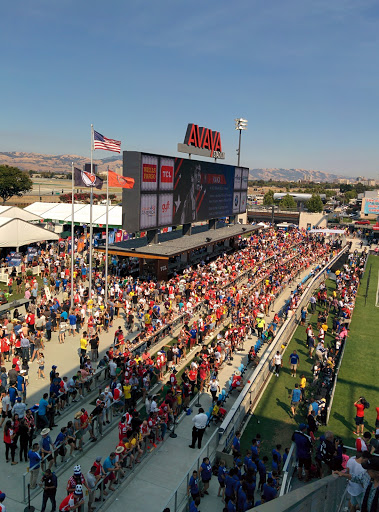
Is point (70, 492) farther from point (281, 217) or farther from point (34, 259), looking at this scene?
point (281, 217)

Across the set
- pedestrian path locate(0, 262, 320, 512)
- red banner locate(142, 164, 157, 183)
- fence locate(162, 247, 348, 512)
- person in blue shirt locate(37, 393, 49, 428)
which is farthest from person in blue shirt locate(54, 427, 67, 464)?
red banner locate(142, 164, 157, 183)

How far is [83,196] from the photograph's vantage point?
315 ft

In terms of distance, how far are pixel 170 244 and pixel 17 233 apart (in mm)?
11924

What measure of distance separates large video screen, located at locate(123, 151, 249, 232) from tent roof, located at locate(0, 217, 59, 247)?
10794 mm

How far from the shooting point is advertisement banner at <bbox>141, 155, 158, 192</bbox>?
26536 mm

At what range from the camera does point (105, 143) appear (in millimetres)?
22516

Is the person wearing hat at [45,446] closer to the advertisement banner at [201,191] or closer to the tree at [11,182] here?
the advertisement banner at [201,191]

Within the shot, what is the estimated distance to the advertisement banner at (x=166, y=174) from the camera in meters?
28.7

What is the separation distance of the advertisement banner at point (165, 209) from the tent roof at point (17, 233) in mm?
10952

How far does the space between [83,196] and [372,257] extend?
65.6 meters

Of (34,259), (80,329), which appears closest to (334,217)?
(34,259)

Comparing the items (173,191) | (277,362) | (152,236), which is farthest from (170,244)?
(277,362)

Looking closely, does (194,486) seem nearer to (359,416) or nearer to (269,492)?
(269,492)

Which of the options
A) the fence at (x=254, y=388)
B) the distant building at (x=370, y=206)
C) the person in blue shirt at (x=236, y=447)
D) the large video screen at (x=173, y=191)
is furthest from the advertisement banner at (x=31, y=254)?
the distant building at (x=370, y=206)
